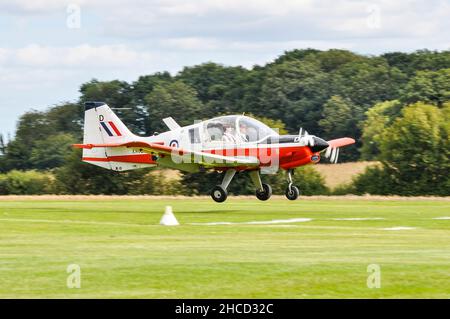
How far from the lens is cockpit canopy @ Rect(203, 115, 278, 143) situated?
1547 inches

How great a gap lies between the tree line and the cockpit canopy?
668 centimetres

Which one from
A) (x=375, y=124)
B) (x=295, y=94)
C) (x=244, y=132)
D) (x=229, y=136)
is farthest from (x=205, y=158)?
(x=295, y=94)

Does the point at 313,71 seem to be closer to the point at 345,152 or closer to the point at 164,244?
the point at 345,152

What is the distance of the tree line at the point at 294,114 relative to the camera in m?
66.7

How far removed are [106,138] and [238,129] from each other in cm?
574

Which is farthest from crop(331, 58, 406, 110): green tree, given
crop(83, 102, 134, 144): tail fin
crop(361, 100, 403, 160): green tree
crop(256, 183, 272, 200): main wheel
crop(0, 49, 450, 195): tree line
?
crop(83, 102, 134, 144): tail fin

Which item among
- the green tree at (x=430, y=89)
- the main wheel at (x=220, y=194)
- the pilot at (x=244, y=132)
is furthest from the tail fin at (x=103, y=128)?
the green tree at (x=430, y=89)

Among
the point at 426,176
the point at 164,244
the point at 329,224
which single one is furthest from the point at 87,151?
the point at 426,176

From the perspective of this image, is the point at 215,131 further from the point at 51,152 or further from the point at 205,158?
the point at 51,152

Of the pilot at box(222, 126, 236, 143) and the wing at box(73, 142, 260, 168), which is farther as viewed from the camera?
the pilot at box(222, 126, 236, 143)

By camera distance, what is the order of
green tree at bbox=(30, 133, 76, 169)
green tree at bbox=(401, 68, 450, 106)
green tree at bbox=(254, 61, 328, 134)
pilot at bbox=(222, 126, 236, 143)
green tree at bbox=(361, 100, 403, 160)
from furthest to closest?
green tree at bbox=(254, 61, 328, 134) < green tree at bbox=(30, 133, 76, 169) < green tree at bbox=(361, 100, 403, 160) < green tree at bbox=(401, 68, 450, 106) < pilot at bbox=(222, 126, 236, 143)

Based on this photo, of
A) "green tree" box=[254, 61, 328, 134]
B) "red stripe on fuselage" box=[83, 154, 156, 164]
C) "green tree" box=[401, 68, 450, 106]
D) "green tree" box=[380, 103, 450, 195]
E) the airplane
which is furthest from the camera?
"green tree" box=[254, 61, 328, 134]

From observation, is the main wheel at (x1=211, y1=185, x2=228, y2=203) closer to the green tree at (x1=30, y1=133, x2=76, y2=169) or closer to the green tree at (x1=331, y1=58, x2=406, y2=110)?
the green tree at (x1=30, y1=133, x2=76, y2=169)
